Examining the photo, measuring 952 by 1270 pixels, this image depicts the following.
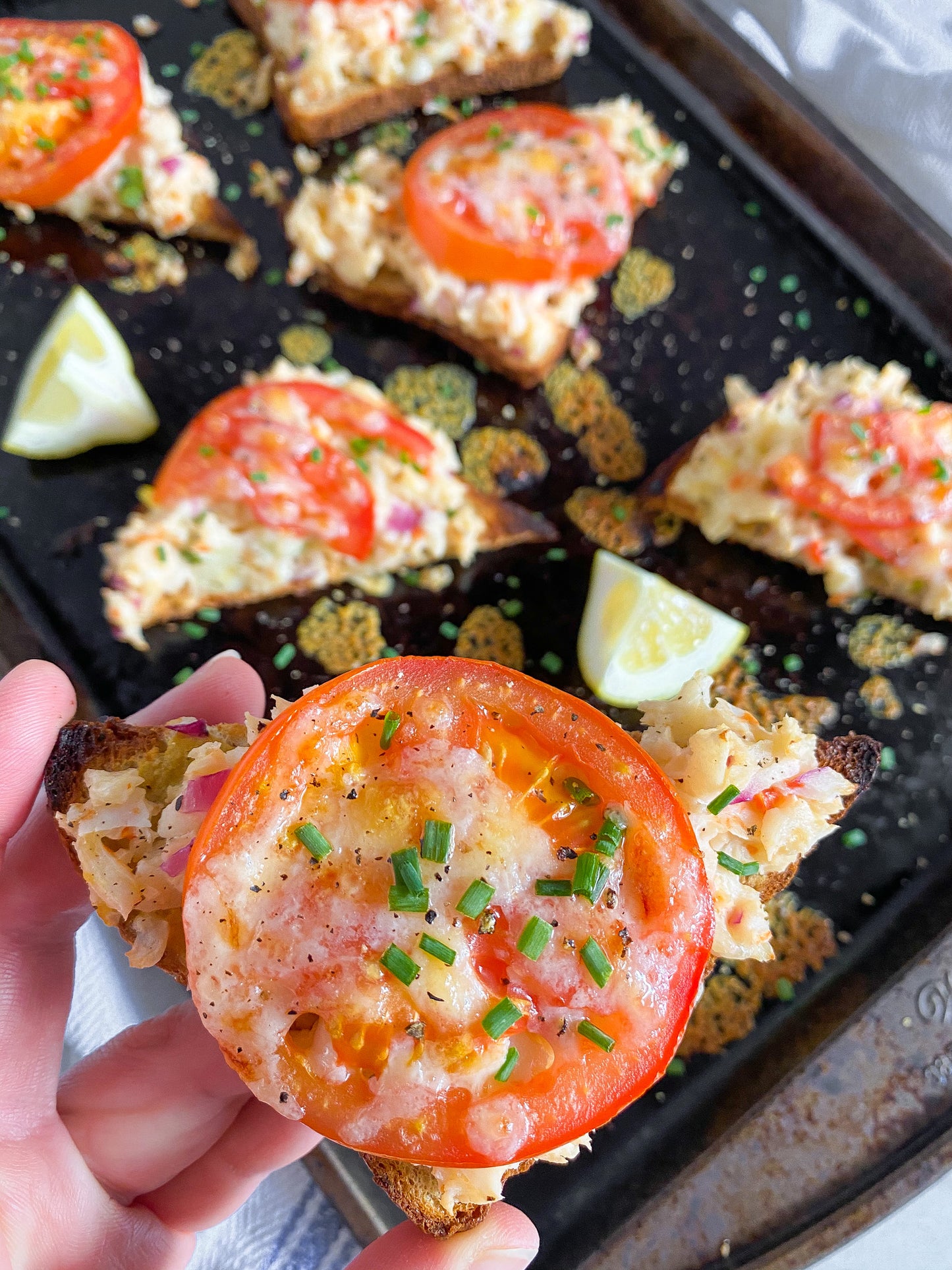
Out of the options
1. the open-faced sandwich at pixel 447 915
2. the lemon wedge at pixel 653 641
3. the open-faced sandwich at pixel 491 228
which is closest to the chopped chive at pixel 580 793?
the open-faced sandwich at pixel 447 915

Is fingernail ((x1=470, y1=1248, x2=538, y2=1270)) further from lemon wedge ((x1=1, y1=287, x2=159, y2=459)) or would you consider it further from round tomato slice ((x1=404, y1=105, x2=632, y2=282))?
round tomato slice ((x1=404, y1=105, x2=632, y2=282))

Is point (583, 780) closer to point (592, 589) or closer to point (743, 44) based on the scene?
point (592, 589)

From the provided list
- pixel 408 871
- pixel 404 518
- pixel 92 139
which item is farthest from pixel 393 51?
pixel 408 871

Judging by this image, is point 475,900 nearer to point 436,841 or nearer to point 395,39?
point 436,841

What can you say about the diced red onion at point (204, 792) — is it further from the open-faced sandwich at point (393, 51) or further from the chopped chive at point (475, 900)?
the open-faced sandwich at point (393, 51)

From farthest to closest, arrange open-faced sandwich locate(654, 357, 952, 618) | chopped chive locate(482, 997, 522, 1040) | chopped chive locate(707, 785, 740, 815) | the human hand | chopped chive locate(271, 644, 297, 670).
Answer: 1. chopped chive locate(271, 644, 297, 670)
2. open-faced sandwich locate(654, 357, 952, 618)
3. the human hand
4. chopped chive locate(707, 785, 740, 815)
5. chopped chive locate(482, 997, 522, 1040)

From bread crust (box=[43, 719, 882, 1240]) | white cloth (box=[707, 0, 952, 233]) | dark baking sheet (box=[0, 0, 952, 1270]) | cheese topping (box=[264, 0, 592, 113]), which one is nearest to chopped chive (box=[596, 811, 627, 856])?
bread crust (box=[43, 719, 882, 1240])

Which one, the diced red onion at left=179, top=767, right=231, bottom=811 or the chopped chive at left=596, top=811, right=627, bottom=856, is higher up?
the chopped chive at left=596, top=811, right=627, bottom=856
